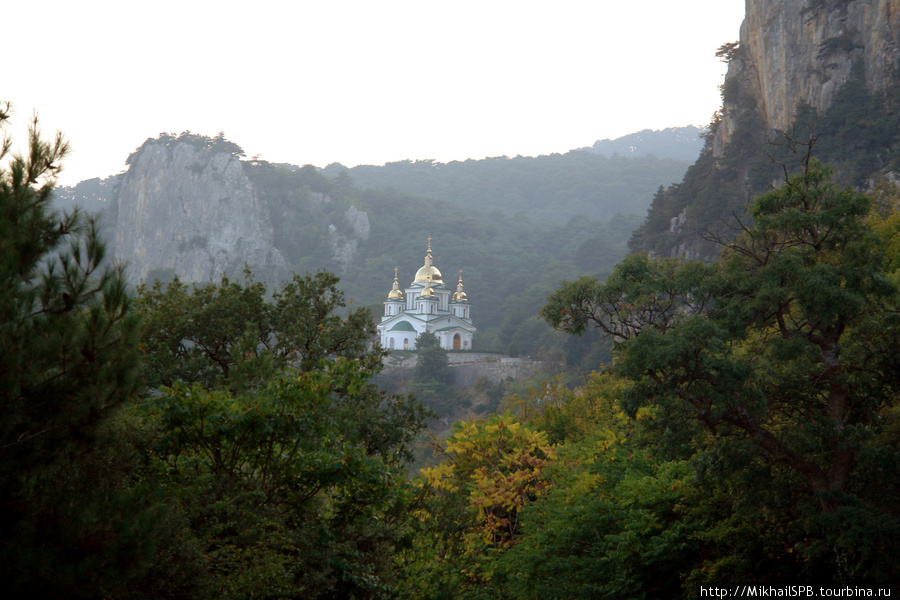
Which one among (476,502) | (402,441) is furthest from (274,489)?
(476,502)

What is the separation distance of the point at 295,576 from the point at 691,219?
39.0m

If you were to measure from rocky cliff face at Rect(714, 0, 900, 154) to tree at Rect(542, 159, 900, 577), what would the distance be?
27.6 metres

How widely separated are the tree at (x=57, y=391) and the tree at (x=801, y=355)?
5.52m

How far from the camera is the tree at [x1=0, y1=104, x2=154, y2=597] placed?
4473 mm

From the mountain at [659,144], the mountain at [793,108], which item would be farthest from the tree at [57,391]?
the mountain at [659,144]

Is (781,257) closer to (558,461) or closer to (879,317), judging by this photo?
(879,317)

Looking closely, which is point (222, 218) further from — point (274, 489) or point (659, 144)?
point (659, 144)

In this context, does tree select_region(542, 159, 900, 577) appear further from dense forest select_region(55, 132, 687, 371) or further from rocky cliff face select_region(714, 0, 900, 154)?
dense forest select_region(55, 132, 687, 371)

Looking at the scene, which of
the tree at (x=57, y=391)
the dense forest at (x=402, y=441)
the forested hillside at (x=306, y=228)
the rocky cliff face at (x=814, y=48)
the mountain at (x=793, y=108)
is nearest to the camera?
the tree at (x=57, y=391)

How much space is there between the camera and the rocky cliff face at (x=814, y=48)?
33.0 m

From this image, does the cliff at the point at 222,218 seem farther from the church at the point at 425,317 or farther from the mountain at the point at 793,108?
the mountain at the point at 793,108

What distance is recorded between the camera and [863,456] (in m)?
8.27

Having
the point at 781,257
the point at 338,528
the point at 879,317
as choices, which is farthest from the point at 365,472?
the point at 879,317

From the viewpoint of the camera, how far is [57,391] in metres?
4.72
